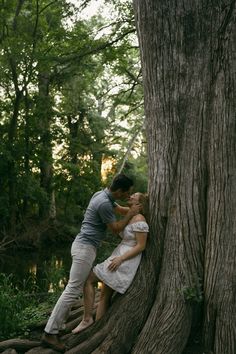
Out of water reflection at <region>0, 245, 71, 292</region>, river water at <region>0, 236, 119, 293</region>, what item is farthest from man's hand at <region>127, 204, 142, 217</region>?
water reflection at <region>0, 245, 71, 292</region>

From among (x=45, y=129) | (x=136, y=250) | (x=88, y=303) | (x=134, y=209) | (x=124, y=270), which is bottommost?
(x=88, y=303)

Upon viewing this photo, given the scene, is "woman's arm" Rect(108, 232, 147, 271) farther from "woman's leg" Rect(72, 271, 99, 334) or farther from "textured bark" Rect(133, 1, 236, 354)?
"woman's leg" Rect(72, 271, 99, 334)

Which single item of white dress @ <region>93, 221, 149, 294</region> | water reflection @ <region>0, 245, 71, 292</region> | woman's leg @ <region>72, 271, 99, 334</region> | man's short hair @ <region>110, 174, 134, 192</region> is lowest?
water reflection @ <region>0, 245, 71, 292</region>

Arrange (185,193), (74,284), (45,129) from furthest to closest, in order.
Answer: (45,129) → (74,284) → (185,193)

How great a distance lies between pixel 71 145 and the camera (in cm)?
2166

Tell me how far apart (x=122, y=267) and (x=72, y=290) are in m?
0.58

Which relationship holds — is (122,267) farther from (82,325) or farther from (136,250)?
(82,325)

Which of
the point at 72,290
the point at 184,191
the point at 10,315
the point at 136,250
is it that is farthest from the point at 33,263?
the point at 184,191

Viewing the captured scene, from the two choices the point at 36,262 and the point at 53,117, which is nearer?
the point at 36,262

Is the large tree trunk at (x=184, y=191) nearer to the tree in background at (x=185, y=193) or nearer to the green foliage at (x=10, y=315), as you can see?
the tree in background at (x=185, y=193)

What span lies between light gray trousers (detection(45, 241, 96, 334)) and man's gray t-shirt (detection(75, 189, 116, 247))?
98 millimetres

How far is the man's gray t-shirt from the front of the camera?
15.9 feet

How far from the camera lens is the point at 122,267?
480 cm

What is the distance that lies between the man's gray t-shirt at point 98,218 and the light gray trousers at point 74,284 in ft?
0.32
